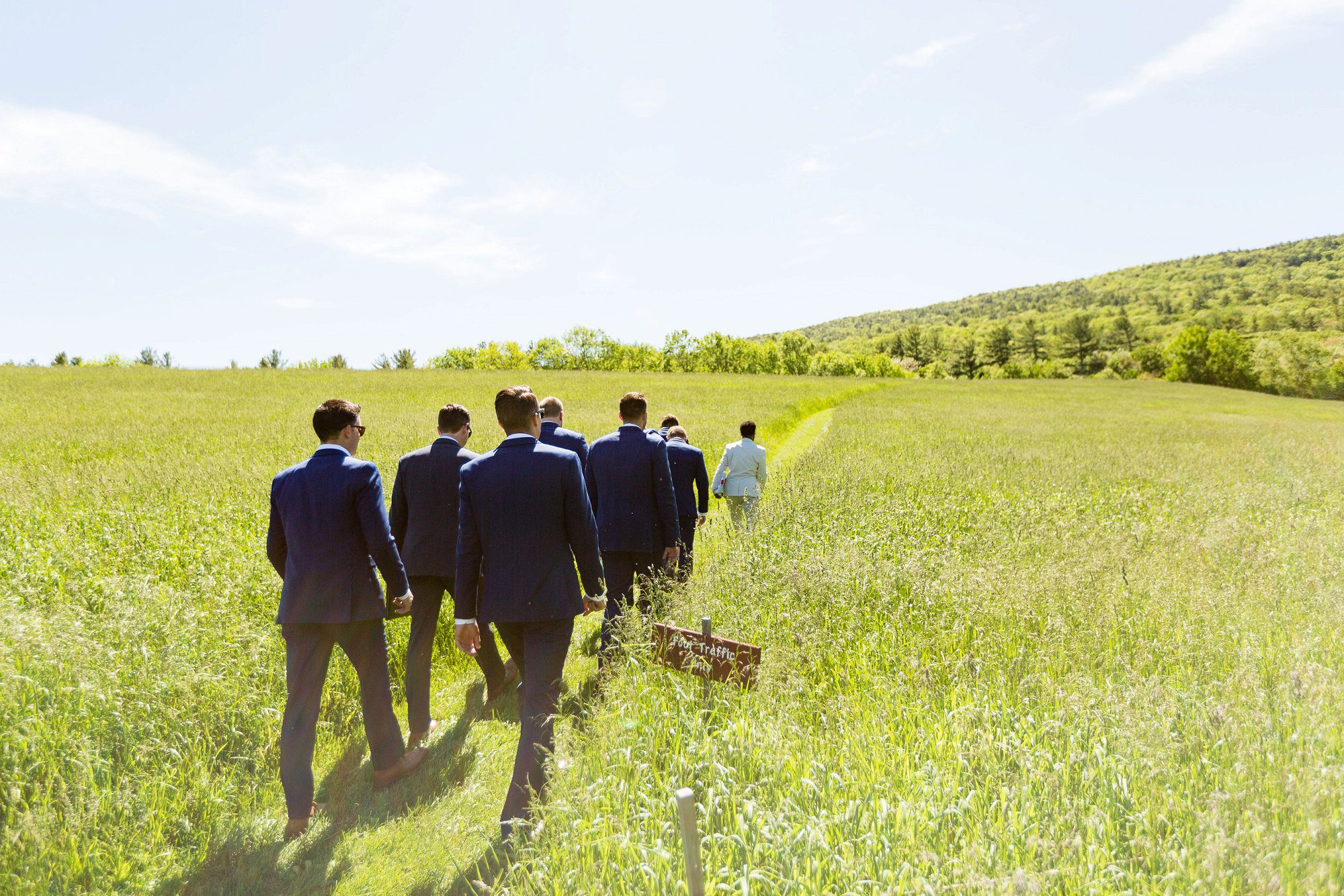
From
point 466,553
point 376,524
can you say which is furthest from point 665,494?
point 376,524

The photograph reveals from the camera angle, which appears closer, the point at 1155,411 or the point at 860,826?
the point at 860,826

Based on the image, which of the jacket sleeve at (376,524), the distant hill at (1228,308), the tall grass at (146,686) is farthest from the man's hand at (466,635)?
the distant hill at (1228,308)

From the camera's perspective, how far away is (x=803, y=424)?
31156mm

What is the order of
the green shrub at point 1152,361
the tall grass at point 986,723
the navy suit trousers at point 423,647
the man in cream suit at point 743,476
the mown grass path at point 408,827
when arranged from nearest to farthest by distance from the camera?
the tall grass at point 986,723 → the mown grass path at point 408,827 → the navy suit trousers at point 423,647 → the man in cream suit at point 743,476 → the green shrub at point 1152,361

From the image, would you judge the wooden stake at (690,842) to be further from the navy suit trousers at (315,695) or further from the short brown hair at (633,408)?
the short brown hair at (633,408)

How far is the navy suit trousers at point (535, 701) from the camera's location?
13.3 ft

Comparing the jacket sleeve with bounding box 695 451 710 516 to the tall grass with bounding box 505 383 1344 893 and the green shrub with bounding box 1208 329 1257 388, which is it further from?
the green shrub with bounding box 1208 329 1257 388

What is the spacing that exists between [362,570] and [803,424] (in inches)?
1103

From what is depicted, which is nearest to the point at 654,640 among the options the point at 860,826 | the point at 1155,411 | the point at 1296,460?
the point at 860,826

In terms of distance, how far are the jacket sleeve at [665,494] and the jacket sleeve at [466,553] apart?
2.20 meters

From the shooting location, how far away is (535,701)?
4.22 meters

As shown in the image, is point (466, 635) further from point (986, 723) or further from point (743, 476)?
point (743, 476)

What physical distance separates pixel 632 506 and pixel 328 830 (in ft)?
11.1

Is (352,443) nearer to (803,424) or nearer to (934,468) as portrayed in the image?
(934,468)
